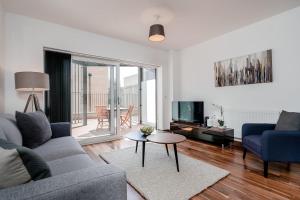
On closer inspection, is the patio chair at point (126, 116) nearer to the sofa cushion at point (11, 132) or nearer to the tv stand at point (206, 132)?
the tv stand at point (206, 132)

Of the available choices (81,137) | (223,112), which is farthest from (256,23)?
(81,137)

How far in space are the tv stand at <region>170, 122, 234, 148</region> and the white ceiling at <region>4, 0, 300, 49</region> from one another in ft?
7.21

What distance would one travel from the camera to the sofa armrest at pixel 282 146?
2125 millimetres

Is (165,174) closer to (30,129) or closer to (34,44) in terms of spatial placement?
(30,129)

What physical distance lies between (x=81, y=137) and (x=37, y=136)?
196 centimetres

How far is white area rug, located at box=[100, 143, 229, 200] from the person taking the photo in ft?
6.12

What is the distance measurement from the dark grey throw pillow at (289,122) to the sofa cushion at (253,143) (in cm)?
34

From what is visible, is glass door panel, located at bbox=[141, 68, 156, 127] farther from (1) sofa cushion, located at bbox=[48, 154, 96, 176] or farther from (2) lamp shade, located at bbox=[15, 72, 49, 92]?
(1) sofa cushion, located at bbox=[48, 154, 96, 176]

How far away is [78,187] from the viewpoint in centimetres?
81

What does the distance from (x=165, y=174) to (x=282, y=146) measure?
5.11ft

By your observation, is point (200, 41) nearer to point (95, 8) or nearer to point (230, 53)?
point (230, 53)

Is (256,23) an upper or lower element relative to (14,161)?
upper

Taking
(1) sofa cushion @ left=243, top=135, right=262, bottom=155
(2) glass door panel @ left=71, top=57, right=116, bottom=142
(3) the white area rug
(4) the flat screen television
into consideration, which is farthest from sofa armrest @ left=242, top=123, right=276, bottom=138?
(2) glass door panel @ left=71, top=57, right=116, bottom=142

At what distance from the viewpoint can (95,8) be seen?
2770 mm
